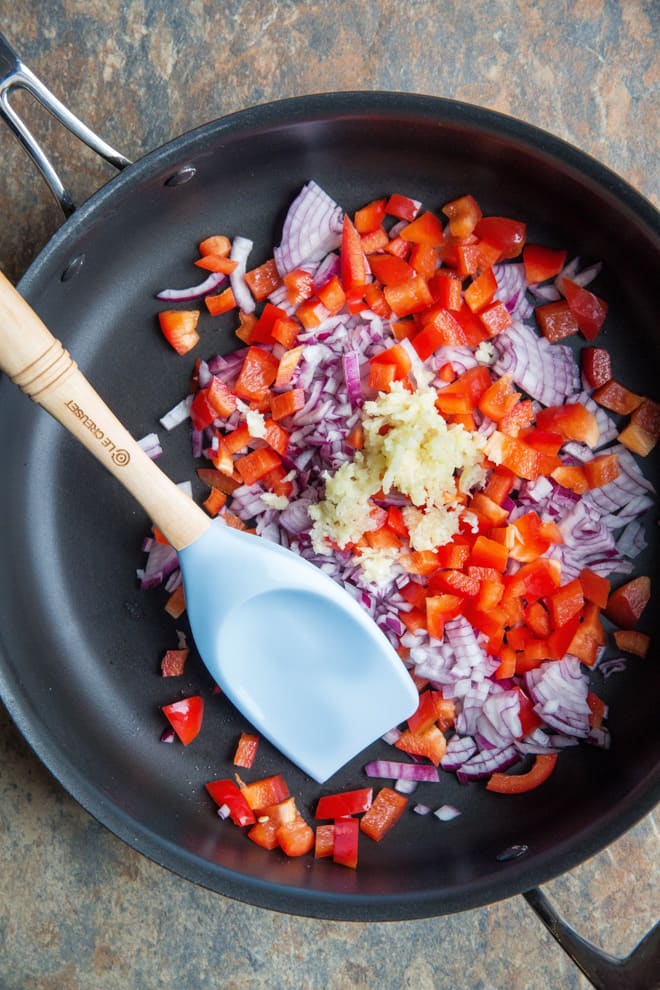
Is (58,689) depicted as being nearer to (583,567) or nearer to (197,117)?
(583,567)

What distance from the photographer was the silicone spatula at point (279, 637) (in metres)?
1.56

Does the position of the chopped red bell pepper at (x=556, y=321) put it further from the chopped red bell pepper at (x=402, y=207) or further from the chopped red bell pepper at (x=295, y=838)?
the chopped red bell pepper at (x=295, y=838)

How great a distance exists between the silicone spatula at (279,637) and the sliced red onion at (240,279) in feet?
1.44

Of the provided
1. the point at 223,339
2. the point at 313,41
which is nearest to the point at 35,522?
the point at 223,339

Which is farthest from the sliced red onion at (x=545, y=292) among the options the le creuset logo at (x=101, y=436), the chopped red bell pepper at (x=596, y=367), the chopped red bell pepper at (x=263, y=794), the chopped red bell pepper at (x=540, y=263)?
the chopped red bell pepper at (x=263, y=794)

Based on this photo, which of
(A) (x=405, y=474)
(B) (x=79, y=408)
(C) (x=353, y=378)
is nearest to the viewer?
(B) (x=79, y=408)

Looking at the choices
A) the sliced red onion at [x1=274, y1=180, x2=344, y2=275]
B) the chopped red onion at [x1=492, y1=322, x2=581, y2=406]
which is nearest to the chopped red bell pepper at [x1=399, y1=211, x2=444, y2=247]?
the sliced red onion at [x1=274, y1=180, x2=344, y2=275]

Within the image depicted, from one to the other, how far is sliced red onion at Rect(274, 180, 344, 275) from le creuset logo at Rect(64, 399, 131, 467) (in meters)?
0.57

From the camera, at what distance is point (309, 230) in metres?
1.75

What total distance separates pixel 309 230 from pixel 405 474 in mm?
600

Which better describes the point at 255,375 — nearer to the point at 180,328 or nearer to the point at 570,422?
the point at 180,328

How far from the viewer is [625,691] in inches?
70.6

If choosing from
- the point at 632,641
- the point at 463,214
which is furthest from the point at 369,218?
the point at 632,641

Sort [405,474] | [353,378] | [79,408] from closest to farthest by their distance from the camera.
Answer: [79,408], [405,474], [353,378]
